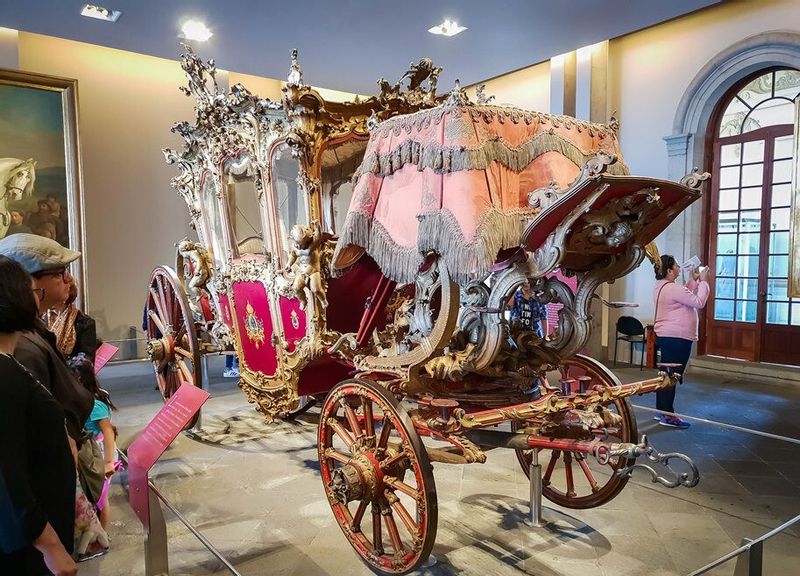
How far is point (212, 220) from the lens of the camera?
443cm

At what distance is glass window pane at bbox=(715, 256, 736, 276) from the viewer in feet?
23.0

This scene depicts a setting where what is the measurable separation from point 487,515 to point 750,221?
545 centimetres

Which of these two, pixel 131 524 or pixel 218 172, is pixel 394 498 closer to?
pixel 131 524

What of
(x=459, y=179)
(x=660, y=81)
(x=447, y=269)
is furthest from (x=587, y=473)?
(x=660, y=81)

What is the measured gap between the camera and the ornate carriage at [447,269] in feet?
6.97

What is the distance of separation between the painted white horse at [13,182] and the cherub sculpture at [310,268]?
14.4 ft

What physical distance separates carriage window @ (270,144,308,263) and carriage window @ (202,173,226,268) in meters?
0.82

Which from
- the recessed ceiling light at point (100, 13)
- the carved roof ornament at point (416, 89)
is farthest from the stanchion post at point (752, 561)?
the recessed ceiling light at point (100, 13)

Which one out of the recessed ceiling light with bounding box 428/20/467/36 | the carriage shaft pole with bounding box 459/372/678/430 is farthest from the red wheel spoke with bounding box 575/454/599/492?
the recessed ceiling light with bounding box 428/20/467/36

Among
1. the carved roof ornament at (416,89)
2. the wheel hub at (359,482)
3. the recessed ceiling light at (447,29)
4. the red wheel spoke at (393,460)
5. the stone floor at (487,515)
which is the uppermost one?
the recessed ceiling light at (447,29)

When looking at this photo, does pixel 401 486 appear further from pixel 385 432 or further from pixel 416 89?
pixel 416 89

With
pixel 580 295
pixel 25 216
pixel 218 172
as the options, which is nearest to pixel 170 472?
pixel 218 172

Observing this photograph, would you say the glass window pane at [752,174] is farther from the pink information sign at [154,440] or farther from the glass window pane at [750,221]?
the pink information sign at [154,440]

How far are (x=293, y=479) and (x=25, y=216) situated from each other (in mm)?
4521
